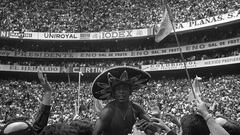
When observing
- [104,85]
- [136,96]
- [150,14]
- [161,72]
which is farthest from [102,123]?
[150,14]

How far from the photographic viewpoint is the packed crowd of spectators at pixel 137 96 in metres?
19.0

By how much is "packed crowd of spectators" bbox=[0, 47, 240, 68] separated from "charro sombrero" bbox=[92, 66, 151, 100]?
2548 cm

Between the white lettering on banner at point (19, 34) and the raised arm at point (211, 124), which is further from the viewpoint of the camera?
the white lettering on banner at point (19, 34)

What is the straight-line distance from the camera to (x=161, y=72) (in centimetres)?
2975

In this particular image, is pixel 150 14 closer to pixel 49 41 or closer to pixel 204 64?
pixel 204 64

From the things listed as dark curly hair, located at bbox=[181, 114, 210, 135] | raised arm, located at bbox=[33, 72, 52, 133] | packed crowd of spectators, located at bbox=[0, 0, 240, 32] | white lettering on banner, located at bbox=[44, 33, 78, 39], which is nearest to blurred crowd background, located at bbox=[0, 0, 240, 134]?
packed crowd of spectators, located at bbox=[0, 0, 240, 32]

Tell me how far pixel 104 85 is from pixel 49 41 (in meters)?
30.2

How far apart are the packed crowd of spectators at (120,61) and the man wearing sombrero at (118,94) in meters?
25.5

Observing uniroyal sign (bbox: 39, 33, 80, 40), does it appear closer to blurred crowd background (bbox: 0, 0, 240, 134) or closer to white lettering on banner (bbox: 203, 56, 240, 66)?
blurred crowd background (bbox: 0, 0, 240, 134)

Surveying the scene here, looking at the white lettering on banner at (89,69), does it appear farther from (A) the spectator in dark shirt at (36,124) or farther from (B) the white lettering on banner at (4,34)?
(A) the spectator in dark shirt at (36,124)

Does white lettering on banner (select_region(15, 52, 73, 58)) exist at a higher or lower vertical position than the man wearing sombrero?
higher

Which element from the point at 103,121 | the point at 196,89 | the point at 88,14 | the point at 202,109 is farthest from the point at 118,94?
the point at 88,14

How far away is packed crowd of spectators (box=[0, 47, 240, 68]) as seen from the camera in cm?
2809

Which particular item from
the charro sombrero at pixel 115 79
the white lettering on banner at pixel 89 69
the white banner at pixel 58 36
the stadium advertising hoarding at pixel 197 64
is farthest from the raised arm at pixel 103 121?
the white banner at pixel 58 36
